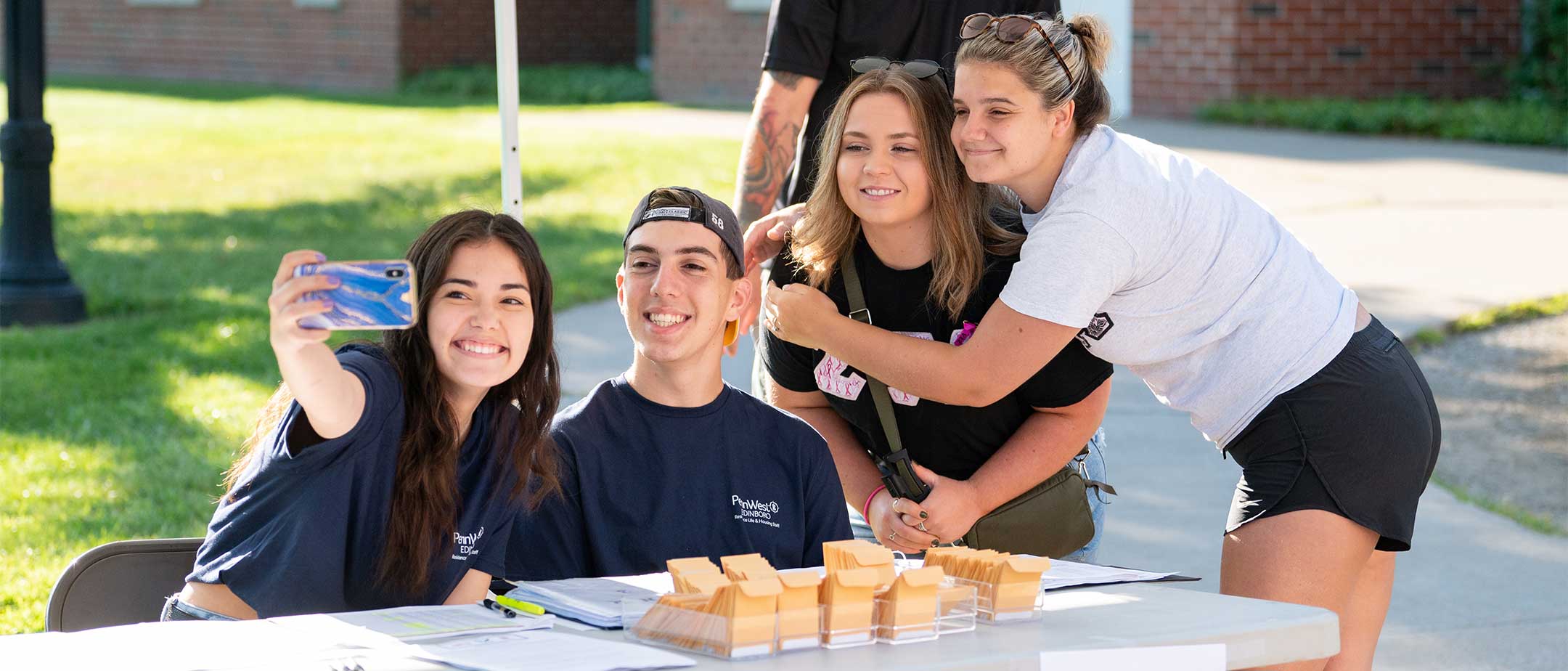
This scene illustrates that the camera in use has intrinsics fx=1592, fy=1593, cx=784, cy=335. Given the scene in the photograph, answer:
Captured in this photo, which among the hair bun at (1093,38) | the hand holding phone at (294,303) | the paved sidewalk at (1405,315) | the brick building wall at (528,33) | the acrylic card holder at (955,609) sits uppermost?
the brick building wall at (528,33)

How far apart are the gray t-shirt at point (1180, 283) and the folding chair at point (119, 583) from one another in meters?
1.65

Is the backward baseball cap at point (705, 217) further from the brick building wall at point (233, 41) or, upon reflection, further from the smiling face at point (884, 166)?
the brick building wall at point (233, 41)

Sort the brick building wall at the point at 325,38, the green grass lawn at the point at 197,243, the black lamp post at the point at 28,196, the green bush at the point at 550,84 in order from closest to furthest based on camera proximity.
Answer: the green grass lawn at the point at 197,243
the black lamp post at the point at 28,196
the green bush at the point at 550,84
the brick building wall at the point at 325,38


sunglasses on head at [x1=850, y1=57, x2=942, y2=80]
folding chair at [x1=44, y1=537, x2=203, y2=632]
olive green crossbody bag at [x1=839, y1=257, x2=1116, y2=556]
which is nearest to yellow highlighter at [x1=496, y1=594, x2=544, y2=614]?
folding chair at [x1=44, y1=537, x2=203, y2=632]

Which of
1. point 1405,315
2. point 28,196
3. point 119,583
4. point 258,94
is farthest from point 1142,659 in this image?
point 258,94

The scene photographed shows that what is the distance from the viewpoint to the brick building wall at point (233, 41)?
2292 cm

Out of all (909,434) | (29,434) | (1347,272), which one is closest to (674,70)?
(1347,272)

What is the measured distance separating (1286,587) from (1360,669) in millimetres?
422

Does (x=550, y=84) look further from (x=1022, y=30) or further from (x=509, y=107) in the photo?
(x=1022, y=30)

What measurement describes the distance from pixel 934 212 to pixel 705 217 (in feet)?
1.68

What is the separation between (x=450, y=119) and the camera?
1752cm

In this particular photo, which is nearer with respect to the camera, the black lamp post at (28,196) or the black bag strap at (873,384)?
the black bag strap at (873,384)

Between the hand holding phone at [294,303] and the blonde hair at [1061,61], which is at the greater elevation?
the blonde hair at [1061,61]

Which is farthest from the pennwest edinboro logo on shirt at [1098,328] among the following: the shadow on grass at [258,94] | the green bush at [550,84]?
the green bush at [550,84]
